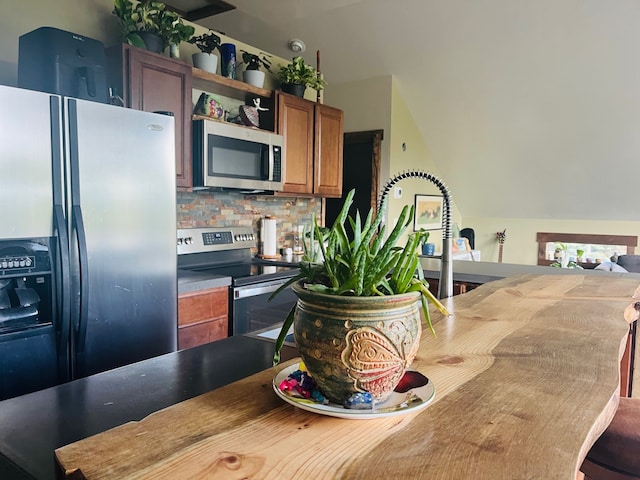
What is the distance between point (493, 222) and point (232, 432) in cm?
749

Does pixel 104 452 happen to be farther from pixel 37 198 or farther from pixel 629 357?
pixel 629 357

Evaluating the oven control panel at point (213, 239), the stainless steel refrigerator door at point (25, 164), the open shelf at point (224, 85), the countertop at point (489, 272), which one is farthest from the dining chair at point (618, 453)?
the open shelf at point (224, 85)

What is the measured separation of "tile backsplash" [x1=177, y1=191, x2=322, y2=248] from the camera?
10.2 ft

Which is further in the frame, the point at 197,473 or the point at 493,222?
the point at 493,222

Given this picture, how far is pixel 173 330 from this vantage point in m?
2.31

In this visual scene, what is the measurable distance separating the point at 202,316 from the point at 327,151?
6.12 ft

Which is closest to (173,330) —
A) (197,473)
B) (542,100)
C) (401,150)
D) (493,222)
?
(197,473)

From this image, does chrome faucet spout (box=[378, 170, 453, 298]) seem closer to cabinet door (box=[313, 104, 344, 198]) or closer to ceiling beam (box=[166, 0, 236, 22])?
cabinet door (box=[313, 104, 344, 198])

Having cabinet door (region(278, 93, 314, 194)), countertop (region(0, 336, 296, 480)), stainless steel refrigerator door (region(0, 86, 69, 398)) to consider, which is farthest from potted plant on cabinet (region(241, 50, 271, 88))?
countertop (region(0, 336, 296, 480))

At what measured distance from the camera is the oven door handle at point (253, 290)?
265 centimetres

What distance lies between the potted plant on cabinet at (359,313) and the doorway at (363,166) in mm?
4866

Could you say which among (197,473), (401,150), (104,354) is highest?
(401,150)

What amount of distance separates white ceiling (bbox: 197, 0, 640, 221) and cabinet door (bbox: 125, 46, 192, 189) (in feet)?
6.15

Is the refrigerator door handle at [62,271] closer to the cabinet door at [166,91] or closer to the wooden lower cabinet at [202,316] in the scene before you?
the wooden lower cabinet at [202,316]
